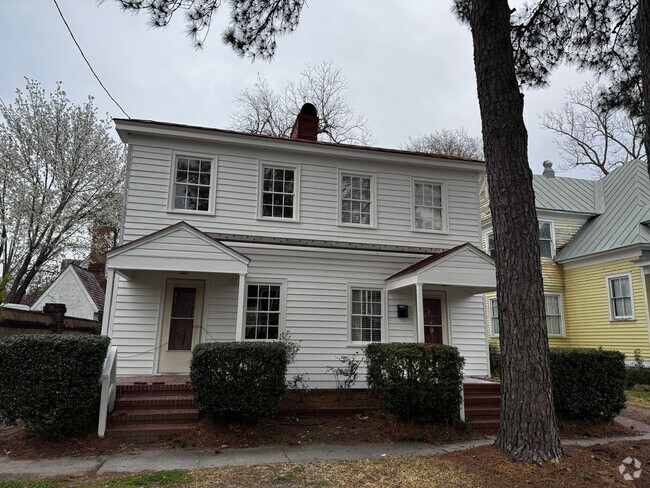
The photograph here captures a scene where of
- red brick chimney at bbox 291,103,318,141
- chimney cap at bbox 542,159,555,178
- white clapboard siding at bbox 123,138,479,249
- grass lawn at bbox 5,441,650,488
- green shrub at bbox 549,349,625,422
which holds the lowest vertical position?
grass lawn at bbox 5,441,650,488

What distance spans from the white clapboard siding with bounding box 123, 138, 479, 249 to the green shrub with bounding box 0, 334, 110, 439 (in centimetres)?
331

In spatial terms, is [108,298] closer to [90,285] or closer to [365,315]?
[365,315]

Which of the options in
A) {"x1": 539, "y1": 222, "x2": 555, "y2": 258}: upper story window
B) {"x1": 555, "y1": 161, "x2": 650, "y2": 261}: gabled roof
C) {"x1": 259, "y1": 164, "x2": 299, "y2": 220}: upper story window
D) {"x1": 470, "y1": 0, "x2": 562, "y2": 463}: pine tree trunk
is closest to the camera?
{"x1": 470, "y1": 0, "x2": 562, "y2": 463}: pine tree trunk

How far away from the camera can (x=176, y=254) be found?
803cm

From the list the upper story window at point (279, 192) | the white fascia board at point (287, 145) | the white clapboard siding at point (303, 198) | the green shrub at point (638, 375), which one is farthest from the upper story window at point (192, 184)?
the green shrub at point (638, 375)

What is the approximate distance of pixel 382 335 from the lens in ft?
32.7

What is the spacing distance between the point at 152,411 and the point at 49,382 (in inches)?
64.9

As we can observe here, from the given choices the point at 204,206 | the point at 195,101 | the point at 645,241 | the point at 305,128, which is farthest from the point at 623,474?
the point at 195,101

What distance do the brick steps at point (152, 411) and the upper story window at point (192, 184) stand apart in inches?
146

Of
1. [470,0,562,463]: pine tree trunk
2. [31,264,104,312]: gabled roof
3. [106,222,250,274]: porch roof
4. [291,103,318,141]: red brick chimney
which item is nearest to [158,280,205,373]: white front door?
[106,222,250,274]: porch roof

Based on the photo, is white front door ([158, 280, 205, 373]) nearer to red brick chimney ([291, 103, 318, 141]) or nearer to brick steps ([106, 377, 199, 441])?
brick steps ([106, 377, 199, 441])

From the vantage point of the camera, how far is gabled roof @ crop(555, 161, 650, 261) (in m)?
14.4

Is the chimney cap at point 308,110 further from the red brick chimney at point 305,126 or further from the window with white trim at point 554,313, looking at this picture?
the window with white trim at point 554,313

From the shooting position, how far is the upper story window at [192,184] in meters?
9.60
